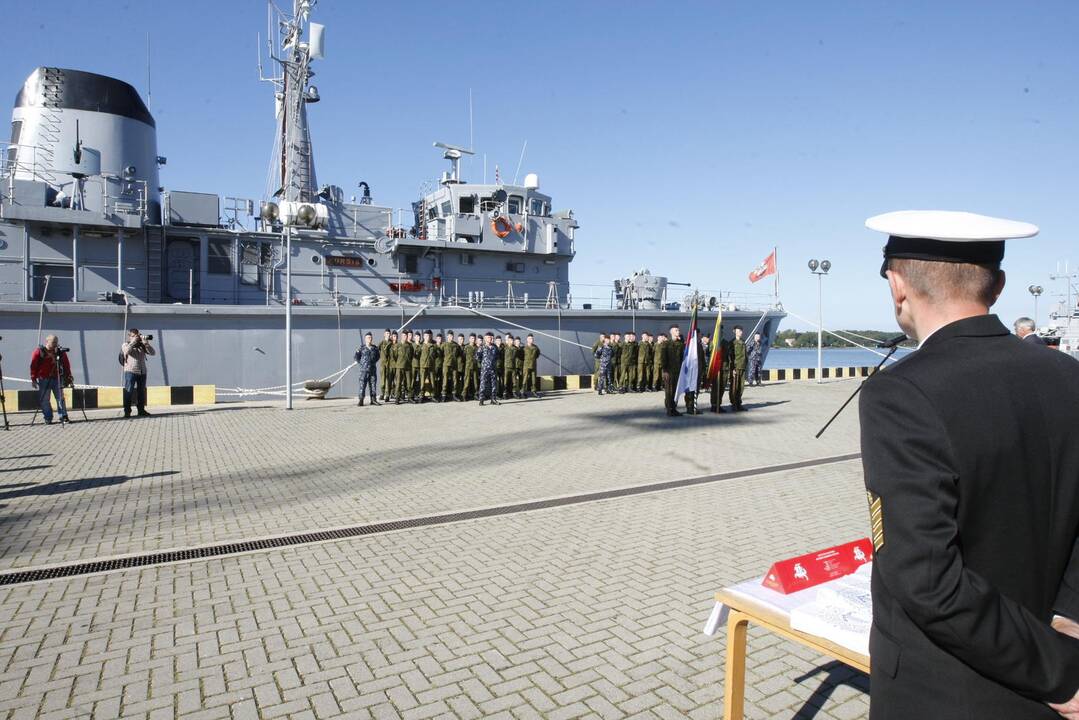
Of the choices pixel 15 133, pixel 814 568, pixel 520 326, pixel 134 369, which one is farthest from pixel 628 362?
pixel 15 133

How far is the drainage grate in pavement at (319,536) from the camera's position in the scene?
4.74 meters

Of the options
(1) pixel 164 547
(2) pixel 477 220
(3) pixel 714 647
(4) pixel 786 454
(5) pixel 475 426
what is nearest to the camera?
(3) pixel 714 647

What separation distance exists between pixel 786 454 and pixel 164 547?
311 inches

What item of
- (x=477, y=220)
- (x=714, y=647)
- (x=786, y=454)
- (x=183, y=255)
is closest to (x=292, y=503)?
(x=714, y=647)

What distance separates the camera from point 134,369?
13320 mm

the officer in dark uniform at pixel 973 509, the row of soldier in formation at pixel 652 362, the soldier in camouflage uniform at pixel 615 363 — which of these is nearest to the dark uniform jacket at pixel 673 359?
the row of soldier in formation at pixel 652 362

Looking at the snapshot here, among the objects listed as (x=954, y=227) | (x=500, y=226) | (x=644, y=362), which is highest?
(x=500, y=226)

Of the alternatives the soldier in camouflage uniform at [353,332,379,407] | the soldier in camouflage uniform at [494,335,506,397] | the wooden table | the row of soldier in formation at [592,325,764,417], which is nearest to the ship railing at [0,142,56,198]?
the soldier in camouflage uniform at [353,332,379,407]

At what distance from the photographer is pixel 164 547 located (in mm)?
5305

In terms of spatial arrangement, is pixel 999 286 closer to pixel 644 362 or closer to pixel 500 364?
pixel 500 364

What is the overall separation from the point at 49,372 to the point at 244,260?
6.20 metres

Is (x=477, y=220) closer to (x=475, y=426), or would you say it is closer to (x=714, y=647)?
(x=475, y=426)

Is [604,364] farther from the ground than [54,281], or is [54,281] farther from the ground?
[54,281]

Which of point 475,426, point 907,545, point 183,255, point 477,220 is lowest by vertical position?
point 475,426
